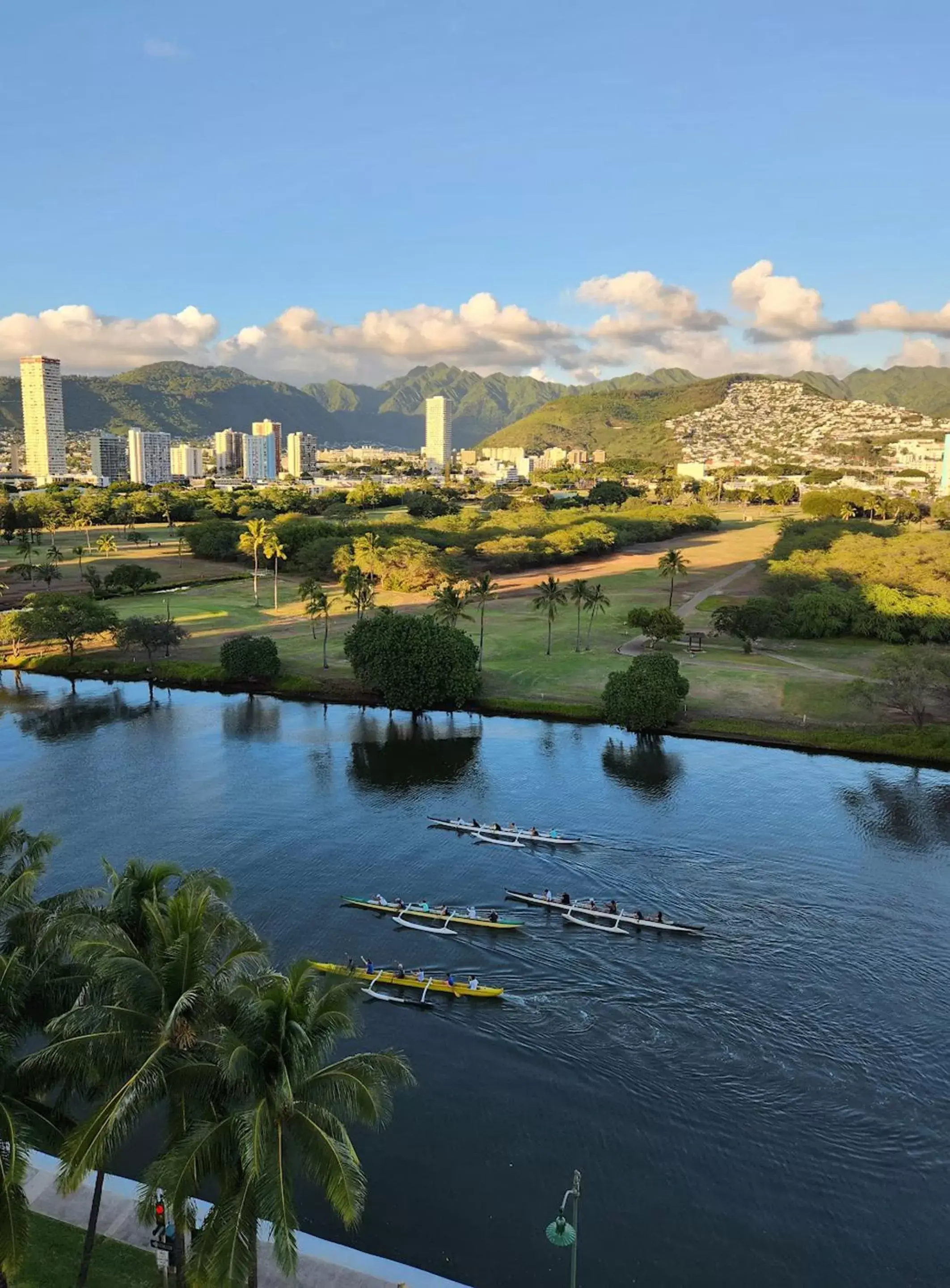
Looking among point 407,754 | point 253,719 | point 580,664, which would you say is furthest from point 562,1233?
point 580,664

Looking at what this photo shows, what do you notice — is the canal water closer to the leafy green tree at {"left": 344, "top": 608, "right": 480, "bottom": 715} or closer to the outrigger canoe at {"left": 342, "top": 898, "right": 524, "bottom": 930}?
the outrigger canoe at {"left": 342, "top": 898, "right": 524, "bottom": 930}

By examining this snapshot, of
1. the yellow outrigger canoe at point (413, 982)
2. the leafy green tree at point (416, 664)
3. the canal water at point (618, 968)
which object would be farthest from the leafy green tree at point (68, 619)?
the yellow outrigger canoe at point (413, 982)

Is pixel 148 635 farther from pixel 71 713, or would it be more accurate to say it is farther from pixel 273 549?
pixel 273 549

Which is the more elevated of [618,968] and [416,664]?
[416,664]

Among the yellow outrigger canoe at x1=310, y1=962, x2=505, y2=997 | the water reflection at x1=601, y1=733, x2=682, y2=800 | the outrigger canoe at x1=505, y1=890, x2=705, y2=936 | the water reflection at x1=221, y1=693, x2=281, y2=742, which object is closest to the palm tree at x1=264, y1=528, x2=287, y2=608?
the water reflection at x1=221, y1=693, x2=281, y2=742

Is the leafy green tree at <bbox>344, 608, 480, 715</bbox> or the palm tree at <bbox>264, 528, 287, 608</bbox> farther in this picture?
the palm tree at <bbox>264, 528, 287, 608</bbox>

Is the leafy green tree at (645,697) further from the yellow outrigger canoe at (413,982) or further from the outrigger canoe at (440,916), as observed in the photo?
the yellow outrigger canoe at (413,982)

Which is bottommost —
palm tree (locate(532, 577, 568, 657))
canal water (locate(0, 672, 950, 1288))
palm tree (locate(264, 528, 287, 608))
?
canal water (locate(0, 672, 950, 1288))
